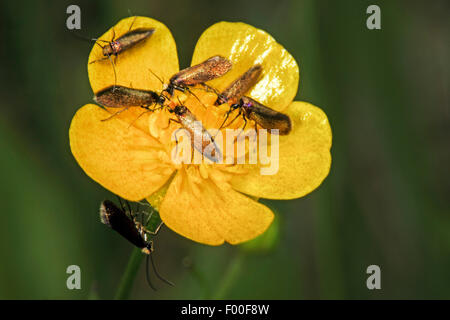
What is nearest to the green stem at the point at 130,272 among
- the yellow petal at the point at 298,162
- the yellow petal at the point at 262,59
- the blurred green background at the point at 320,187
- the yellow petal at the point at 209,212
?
the yellow petal at the point at 209,212

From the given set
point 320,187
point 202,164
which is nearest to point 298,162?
point 202,164

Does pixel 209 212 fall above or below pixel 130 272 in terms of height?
above

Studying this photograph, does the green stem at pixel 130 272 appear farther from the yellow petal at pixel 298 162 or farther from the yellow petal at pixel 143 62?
the yellow petal at pixel 143 62

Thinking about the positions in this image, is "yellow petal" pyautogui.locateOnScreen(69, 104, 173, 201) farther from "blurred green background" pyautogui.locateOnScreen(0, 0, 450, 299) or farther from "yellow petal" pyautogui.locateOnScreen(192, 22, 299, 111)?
"blurred green background" pyautogui.locateOnScreen(0, 0, 450, 299)

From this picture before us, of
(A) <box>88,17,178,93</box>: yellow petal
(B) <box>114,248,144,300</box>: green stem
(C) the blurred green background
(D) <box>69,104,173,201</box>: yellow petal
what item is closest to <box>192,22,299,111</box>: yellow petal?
(A) <box>88,17,178,93</box>: yellow petal

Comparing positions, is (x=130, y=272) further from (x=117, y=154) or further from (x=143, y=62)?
(x=143, y=62)

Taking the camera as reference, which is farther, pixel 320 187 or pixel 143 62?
pixel 320 187
